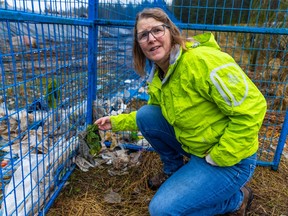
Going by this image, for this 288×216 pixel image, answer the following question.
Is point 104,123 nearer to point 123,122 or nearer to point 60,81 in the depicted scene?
point 123,122

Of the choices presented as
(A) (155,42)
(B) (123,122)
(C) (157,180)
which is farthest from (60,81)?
(C) (157,180)

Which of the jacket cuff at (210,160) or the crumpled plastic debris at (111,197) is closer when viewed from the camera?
the jacket cuff at (210,160)

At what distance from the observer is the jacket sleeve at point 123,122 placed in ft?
7.14

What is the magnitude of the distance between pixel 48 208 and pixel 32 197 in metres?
0.32

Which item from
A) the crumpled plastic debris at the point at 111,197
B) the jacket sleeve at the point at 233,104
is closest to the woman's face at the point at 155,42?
the jacket sleeve at the point at 233,104

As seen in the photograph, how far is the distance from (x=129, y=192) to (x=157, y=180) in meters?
0.25

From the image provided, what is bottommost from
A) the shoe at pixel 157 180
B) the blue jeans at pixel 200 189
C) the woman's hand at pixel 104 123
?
the shoe at pixel 157 180

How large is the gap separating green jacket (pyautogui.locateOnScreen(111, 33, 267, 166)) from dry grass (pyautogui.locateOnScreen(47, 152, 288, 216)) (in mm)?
708

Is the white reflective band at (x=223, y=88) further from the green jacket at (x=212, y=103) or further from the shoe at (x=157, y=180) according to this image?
the shoe at (x=157, y=180)

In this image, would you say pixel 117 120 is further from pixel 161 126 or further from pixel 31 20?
pixel 31 20

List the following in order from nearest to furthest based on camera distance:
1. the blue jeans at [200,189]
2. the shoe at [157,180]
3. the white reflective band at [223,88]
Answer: the white reflective band at [223,88] < the blue jeans at [200,189] < the shoe at [157,180]

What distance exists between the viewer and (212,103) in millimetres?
1683

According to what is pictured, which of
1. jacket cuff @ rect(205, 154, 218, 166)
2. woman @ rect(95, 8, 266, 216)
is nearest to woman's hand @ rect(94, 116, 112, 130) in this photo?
woman @ rect(95, 8, 266, 216)

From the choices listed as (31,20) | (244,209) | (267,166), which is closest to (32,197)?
(31,20)
